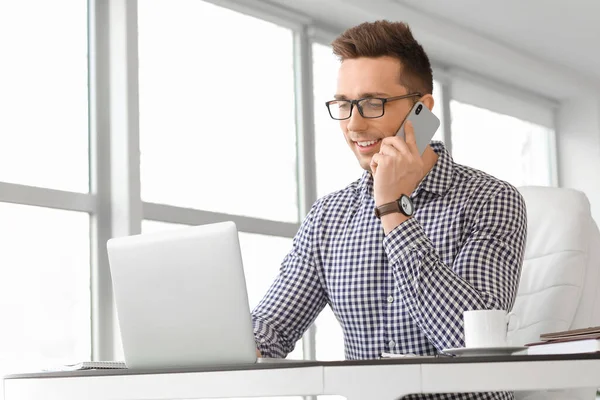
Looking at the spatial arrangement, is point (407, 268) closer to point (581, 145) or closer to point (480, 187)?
point (480, 187)

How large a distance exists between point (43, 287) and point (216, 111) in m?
1.36

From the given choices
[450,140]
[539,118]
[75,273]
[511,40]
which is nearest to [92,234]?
[75,273]

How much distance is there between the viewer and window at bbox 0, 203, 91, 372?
11.3 feet

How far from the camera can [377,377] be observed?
3.68 feet

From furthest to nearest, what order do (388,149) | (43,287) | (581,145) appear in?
(581,145), (43,287), (388,149)

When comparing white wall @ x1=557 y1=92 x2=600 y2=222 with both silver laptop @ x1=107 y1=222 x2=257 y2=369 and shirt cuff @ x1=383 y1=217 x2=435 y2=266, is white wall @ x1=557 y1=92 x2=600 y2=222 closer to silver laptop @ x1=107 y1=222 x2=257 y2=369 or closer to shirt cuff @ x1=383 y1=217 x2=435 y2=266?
shirt cuff @ x1=383 y1=217 x2=435 y2=266

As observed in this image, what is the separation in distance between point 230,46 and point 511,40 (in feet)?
7.77

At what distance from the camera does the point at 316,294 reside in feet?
6.64

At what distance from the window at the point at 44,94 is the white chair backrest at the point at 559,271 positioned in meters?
2.17

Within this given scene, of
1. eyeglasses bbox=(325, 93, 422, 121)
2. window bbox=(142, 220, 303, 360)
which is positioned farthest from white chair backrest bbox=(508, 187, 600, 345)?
window bbox=(142, 220, 303, 360)

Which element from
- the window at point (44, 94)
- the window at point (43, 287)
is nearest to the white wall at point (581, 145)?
the window at point (44, 94)

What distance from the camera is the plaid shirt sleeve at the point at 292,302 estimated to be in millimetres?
1908

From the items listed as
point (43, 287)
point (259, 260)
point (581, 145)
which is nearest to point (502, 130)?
point (581, 145)

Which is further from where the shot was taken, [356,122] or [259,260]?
[259,260]
